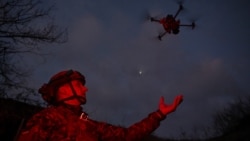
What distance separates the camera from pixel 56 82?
4.34 meters

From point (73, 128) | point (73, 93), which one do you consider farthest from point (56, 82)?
point (73, 128)

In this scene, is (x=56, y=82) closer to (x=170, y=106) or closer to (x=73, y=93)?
(x=73, y=93)

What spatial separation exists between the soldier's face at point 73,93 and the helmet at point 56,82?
2.4 inches

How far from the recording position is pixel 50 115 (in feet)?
12.8

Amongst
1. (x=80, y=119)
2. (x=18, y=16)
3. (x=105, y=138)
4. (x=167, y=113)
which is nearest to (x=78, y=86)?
(x=80, y=119)

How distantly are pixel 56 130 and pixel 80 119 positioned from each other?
36 cm

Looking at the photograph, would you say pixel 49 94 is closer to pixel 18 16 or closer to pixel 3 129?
pixel 3 129

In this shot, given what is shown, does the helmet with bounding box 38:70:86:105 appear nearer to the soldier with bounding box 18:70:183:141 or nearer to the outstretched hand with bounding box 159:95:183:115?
the soldier with bounding box 18:70:183:141

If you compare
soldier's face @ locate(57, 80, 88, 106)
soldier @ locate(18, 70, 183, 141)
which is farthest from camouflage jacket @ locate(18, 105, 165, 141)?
soldier's face @ locate(57, 80, 88, 106)

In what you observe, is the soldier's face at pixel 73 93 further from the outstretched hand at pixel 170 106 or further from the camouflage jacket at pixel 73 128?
the outstretched hand at pixel 170 106

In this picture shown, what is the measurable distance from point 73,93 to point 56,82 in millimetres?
350

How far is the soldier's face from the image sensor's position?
4164 millimetres

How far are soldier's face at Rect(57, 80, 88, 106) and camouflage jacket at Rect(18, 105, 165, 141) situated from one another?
0.12m

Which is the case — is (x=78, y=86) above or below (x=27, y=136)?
above
